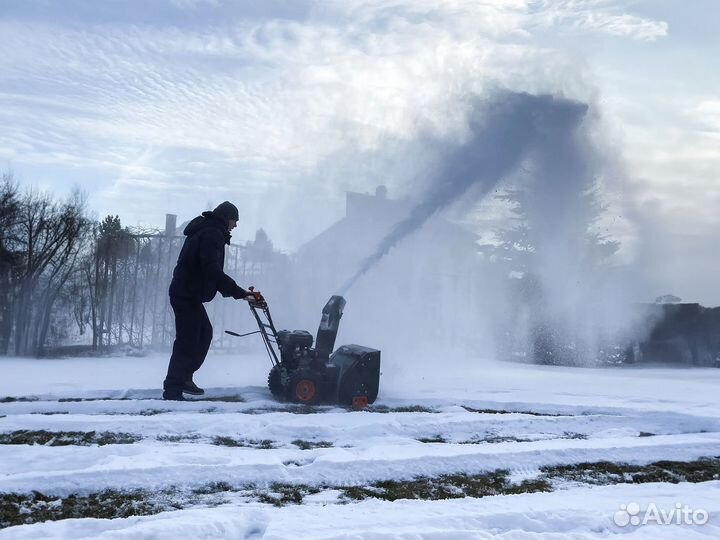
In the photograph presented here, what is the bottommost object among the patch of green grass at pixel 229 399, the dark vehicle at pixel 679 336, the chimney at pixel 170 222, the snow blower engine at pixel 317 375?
the patch of green grass at pixel 229 399

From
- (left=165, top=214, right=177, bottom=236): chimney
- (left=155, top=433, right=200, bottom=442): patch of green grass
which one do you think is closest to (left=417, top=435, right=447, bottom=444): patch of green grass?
(left=155, top=433, right=200, bottom=442): patch of green grass

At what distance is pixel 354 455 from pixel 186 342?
2938 mm

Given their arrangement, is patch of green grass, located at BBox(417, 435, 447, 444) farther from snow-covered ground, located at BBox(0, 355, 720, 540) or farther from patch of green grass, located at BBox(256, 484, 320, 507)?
patch of green grass, located at BBox(256, 484, 320, 507)

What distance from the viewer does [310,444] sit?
15.0ft

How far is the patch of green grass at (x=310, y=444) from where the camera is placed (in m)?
4.48

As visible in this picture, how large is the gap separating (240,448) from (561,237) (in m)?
22.0

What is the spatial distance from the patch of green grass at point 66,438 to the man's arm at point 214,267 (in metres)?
2.05

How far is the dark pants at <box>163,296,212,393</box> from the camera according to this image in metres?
6.25

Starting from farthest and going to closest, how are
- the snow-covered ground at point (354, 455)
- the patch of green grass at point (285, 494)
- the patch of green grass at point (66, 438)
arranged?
the patch of green grass at point (66, 438) → the patch of green grass at point (285, 494) → the snow-covered ground at point (354, 455)

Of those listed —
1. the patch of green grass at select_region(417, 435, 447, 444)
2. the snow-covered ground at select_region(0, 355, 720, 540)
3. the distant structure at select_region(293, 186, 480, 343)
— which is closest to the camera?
the snow-covered ground at select_region(0, 355, 720, 540)

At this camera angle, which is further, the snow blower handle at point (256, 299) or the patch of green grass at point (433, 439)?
the snow blower handle at point (256, 299)

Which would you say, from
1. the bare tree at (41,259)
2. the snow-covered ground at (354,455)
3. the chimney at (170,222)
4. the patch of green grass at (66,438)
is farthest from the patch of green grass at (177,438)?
the chimney at (170,222)

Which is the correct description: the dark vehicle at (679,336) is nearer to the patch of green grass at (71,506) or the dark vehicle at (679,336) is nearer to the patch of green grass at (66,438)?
the patch of green grass at (66,438)

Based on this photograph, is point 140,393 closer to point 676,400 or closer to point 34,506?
point 34,506
